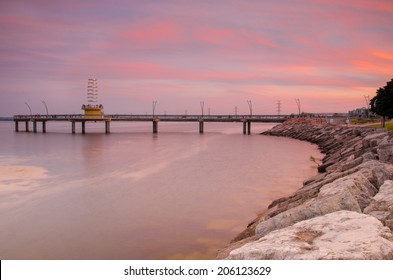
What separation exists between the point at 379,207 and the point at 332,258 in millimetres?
3201

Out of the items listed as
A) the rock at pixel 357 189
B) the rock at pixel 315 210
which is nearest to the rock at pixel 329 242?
the rock at pixel 315 210

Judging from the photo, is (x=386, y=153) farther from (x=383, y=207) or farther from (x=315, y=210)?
(x=315, y=210)

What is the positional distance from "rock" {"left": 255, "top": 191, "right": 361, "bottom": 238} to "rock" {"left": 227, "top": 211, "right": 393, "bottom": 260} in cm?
92

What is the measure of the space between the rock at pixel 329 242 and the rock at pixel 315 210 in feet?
3.03

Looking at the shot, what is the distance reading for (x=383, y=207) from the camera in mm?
7484

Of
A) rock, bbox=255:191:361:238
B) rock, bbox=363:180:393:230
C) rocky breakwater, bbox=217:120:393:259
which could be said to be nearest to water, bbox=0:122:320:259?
rock, bbox=255:191:361:238

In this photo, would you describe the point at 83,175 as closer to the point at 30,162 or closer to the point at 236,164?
the point at 30,162

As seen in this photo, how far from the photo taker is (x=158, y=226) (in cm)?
1293

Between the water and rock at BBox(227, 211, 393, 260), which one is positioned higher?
rock at BBox(227, 211, 393, 260)

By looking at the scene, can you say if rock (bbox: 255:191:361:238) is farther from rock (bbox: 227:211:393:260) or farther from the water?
the water

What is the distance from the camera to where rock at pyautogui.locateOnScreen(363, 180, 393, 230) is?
7.02m

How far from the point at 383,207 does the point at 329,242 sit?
2.68 m

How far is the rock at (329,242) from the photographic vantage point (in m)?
5.00
